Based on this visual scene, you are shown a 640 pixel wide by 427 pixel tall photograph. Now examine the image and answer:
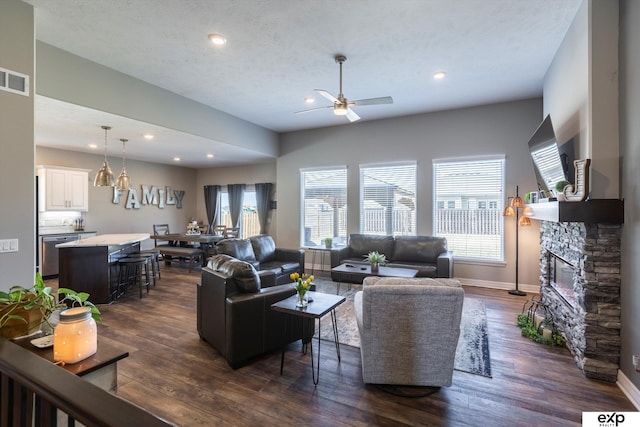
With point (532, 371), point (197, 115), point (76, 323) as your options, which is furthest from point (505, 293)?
point (197, 115)

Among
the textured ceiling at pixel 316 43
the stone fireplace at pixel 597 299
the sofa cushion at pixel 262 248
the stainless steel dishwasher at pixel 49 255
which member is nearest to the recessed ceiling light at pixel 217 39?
the textured ceiling at pixel 316 43

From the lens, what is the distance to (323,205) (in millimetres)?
7223

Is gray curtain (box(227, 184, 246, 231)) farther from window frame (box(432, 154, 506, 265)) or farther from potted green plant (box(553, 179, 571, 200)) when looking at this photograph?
potted green plant (box(553, 179, 571, 200))

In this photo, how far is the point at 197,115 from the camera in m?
5.40

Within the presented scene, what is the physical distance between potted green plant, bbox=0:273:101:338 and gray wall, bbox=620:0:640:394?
142 inches

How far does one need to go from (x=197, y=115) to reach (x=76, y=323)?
4.89m

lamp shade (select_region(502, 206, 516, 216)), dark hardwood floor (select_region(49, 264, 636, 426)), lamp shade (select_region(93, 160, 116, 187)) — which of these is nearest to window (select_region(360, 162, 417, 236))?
lamp shade (select_region(502, 206, 516, 216))

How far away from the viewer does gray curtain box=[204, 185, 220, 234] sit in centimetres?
959

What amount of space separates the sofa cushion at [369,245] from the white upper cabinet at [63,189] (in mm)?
6397

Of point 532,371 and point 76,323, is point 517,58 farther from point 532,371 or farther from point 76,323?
point 76,323

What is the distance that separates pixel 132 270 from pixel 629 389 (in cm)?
648

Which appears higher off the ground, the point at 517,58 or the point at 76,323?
the point at 517,58

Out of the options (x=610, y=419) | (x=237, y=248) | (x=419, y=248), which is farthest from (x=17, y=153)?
(x=419, y=248)

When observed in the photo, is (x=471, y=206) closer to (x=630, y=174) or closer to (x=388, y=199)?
(x=388, y=199)
